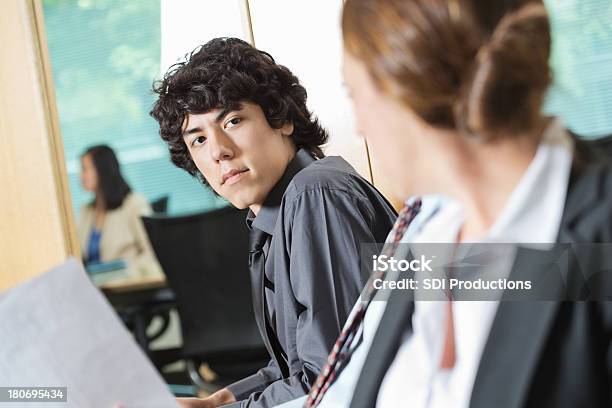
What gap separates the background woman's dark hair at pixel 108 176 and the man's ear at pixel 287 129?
1136mm

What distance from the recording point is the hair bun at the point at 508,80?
792 mm

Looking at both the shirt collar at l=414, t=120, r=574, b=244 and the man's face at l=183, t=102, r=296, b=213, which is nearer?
the shirt collar at l=414, t=120, r=574, b=244

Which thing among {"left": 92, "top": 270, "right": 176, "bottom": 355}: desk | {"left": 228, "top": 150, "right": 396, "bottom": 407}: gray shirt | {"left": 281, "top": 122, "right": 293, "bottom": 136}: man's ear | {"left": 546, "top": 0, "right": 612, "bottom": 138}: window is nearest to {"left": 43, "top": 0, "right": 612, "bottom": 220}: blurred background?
{"left": 546, "top": 0, "right": 612, "bottom": 138}: window

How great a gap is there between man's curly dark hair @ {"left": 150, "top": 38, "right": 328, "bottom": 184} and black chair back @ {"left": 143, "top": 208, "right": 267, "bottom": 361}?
2.08ft

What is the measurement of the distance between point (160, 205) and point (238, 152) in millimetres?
1063

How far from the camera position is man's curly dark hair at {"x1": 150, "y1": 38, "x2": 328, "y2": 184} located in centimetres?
179


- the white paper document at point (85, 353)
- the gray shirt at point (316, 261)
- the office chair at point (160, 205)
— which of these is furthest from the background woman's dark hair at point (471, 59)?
the office chair at point (160, 205)

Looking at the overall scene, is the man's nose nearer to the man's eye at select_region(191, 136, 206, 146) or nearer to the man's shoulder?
the man's eye at select_region(191, 136, 206, 146)

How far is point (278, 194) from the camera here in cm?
182

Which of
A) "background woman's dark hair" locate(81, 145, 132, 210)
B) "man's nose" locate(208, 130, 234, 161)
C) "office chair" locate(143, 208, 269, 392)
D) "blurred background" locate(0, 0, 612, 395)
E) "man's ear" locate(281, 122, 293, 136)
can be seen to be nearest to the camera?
"man's nose" locate(208, 130, 234, 161)

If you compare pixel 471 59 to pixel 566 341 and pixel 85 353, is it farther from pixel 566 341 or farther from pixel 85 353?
pixel 85 353

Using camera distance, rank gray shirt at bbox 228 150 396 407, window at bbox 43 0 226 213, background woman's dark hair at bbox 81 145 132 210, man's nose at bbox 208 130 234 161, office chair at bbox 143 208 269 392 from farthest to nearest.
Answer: background woman's dark hair at bbox 81 145 132 210, window at bbox 43 0 226 213, office chair at bbox 143 208 269 392, man's nose at bbox 208 130 234 161, gray shirt at bbox 228 150 396 407

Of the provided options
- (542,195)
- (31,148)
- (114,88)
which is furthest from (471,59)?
(31,148)

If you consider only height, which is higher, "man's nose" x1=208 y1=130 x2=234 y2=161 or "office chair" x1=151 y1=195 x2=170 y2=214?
"man's nose" x1=208 y1=130 x2=234 y2=161
